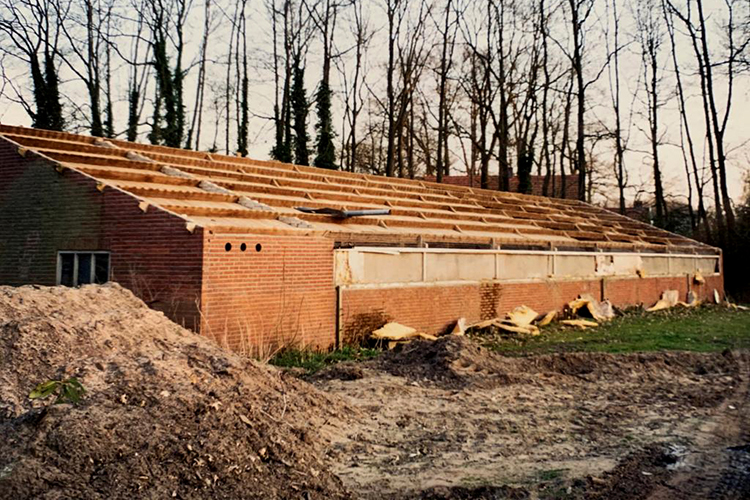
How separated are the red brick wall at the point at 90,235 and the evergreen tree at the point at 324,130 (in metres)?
20.7

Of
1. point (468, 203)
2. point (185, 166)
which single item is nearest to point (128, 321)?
point (185, 166)

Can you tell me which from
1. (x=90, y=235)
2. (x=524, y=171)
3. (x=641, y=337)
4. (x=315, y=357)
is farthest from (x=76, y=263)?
(x=524, y=171)

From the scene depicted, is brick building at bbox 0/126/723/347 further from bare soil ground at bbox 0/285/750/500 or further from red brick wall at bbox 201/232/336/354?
bare soil ground at bbox 0/285/750/500

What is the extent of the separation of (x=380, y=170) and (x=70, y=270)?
32130 mm

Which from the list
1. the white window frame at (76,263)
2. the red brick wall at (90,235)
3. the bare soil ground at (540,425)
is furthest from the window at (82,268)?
the bare soil ground at (540,425)

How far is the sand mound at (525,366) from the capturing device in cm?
1054

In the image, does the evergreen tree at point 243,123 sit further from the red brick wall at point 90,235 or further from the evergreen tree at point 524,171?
the red brick wall at point 90,235

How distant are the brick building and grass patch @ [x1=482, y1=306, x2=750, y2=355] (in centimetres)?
198

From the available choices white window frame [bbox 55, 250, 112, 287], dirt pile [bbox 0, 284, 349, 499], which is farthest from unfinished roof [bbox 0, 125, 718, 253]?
dirt pile [bbox 0, 284, 349, 499]

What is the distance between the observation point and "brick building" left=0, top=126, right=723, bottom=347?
11.6 meters

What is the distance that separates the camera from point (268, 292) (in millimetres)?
12273

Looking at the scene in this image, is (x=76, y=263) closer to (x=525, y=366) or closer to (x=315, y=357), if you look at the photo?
(x=315, y=357)

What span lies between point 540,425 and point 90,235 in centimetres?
931

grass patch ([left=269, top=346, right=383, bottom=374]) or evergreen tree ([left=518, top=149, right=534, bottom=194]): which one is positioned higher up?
evergreen tree ([left=518, top=149, right=534, bottom=194])
